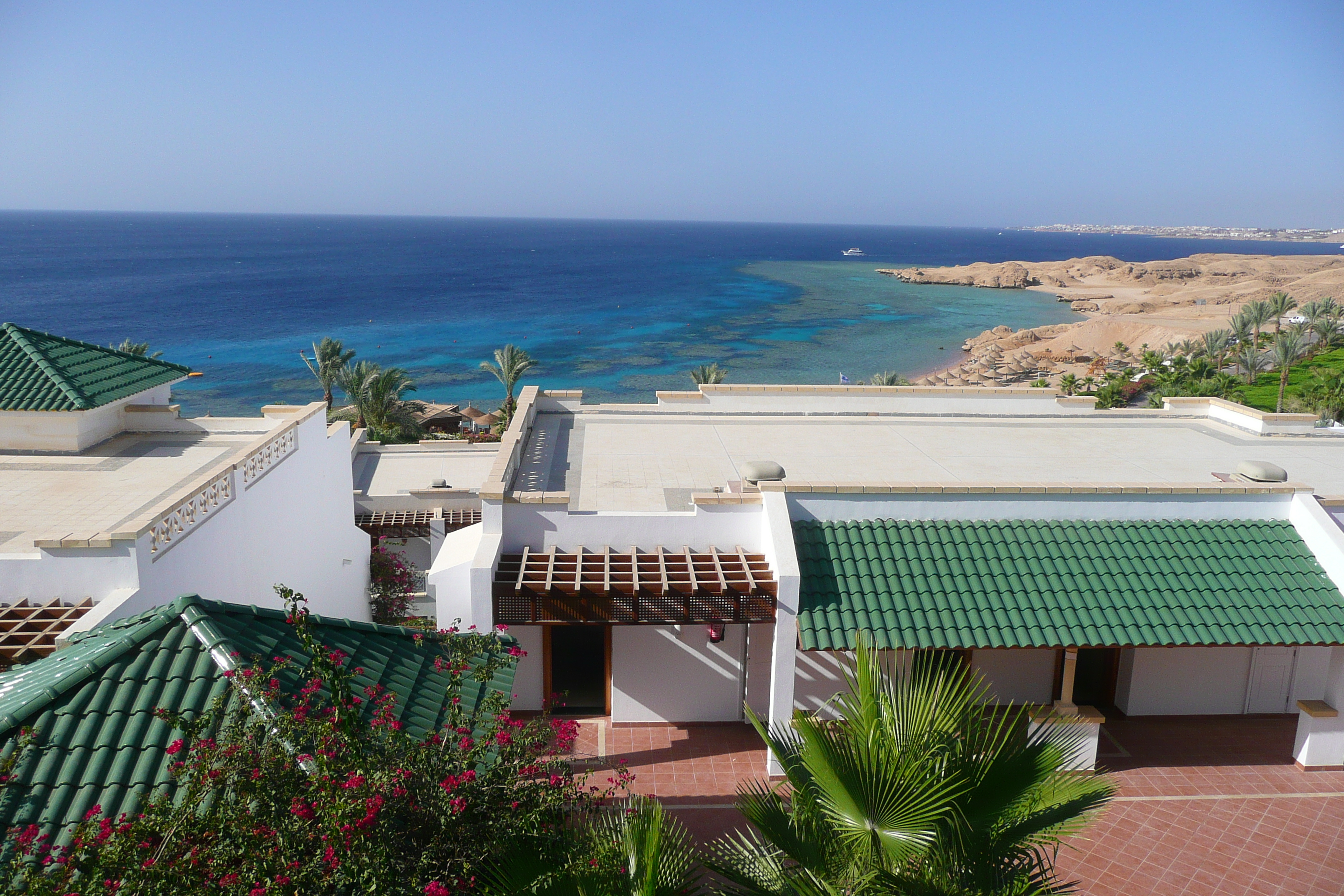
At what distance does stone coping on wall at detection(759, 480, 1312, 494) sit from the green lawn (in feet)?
124

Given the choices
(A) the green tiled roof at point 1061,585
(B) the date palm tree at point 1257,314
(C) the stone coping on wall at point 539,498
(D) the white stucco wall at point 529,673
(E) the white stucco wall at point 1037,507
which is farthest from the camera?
(B) the date palm tree at point 1257,314

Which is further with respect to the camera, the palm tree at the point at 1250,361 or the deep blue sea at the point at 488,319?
the deep blue sea at the point at 488,319

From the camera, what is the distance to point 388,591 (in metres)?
21.5

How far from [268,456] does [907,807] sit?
1225cm

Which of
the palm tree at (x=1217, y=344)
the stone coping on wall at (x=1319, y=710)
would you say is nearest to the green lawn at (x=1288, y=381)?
the palm tree at (x=1217, y=344)

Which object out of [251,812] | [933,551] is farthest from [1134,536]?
[251,812]

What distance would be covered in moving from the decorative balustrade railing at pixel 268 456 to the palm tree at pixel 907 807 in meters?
10.2

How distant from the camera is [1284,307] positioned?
64000 mm

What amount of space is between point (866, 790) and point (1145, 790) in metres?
9.52

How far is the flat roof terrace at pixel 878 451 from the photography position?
1614cm

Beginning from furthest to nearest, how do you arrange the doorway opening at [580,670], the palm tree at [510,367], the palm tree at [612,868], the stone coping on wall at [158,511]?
the palm tree at [510,367], the doorway opening at [580,670], the stone coping on wall at [158,511], the palm tree at [612,868]

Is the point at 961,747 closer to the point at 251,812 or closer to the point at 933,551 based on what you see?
the point at 251,812

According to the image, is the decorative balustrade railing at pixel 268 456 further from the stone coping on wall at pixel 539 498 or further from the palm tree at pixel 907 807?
the palm tree at pixel 907 807

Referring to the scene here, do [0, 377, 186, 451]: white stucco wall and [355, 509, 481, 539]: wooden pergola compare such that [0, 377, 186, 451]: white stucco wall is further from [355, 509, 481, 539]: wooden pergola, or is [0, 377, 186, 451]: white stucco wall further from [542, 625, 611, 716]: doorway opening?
[542, 625, 611, 716]: doorway opening
